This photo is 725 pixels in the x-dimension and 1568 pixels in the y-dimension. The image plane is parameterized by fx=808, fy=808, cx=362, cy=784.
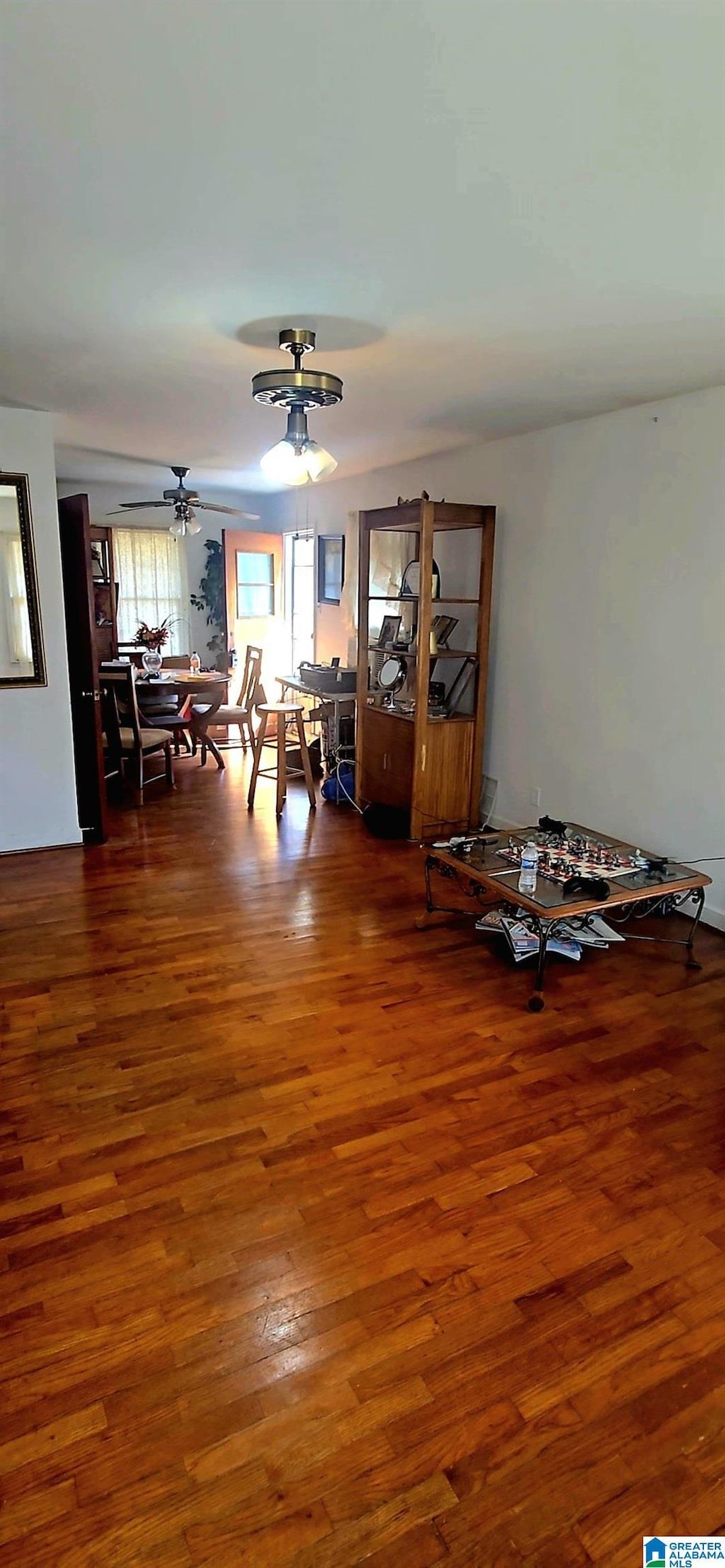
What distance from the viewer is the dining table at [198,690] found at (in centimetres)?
649

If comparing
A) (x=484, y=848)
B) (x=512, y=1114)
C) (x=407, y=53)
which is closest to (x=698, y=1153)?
(x=512, y=1114)

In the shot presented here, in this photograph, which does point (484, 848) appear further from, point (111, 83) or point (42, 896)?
point (111, 83)

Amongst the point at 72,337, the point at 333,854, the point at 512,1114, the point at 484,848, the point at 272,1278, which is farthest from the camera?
the point at 333,854

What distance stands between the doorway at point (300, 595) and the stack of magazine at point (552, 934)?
4.65m

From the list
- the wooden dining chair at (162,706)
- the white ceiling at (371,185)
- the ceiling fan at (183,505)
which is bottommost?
the wooden dining chair at (162,706)

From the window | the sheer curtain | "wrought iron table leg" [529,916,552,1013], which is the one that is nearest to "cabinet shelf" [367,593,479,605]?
"wrought iron table leg" [529,916,552,1013]

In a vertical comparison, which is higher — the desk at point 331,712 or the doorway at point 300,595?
the doorway at point 300,595

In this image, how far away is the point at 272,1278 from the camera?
185 cm

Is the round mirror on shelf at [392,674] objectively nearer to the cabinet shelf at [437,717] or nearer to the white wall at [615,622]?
the cabinet shelf at [437,717]

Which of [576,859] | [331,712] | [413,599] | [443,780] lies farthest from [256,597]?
[576,859]

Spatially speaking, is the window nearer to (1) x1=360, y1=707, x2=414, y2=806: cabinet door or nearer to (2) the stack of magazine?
(1) x1=360, y1=707, x2=414, y2=806: cabinet door

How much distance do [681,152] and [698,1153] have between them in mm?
2401

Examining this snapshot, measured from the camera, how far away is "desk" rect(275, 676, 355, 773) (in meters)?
5.90

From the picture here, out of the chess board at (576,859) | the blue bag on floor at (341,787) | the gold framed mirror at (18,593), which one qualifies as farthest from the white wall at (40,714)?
the chess board at (576,859)
